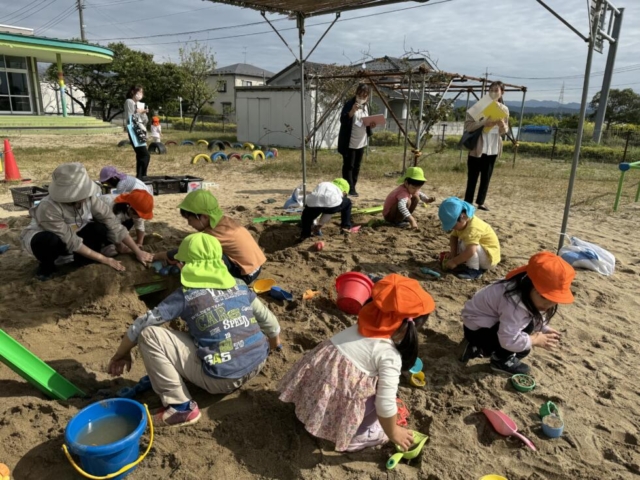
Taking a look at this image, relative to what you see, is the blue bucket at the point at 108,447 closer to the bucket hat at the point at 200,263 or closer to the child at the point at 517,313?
the bucket hat at the point at 200,263

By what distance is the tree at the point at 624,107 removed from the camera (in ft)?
109

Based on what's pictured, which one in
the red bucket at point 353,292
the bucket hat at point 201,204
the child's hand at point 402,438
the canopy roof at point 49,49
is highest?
the canopy roof at point 49,49

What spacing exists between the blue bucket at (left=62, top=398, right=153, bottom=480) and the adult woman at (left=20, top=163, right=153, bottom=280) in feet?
6.08

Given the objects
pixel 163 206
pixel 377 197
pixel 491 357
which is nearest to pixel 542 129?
pixel 377 197

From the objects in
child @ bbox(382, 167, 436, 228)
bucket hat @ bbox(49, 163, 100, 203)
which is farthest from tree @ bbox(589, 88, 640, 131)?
bucket hat @ bbox(49, 163, 100, 203)

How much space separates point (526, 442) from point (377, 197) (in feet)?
20.5

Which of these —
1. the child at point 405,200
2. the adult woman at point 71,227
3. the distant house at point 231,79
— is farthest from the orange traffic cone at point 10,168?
the distant house at point 231,79

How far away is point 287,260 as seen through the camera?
188 inches

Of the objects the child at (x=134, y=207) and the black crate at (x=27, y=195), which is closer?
the child at (x=134, y=207)

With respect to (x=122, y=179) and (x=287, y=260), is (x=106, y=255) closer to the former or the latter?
(x=122, y=179)

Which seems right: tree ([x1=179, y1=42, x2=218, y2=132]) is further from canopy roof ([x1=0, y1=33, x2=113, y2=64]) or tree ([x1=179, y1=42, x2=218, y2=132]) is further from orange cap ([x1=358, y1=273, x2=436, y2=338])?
orange cap ([x1=358, y1=273, x2=436, y2=338])

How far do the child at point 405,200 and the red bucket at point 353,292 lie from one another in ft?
7.59

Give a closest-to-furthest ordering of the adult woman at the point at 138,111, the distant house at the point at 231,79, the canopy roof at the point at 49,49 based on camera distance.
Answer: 1. the adult woman at the point at 138,111
2. the canopy roof at the point at 49,49
3. the distant house at the point at 231,79

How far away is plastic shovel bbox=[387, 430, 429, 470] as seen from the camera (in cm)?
212
